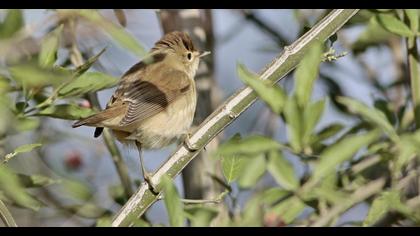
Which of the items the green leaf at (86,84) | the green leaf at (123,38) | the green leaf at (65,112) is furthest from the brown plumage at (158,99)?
the green leaf at (123,38)

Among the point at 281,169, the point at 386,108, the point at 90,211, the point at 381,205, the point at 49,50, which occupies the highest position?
the point at 49,50

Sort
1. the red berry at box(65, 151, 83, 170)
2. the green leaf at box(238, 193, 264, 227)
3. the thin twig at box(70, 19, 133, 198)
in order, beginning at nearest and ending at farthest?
the green leaf at box(238, 193, 264, 227)
the thin twig at box(70, 19, 133, 198)
the red berry at box(65, 151, 83, 170)

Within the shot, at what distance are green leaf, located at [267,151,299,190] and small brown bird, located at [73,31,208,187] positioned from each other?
1.78 m

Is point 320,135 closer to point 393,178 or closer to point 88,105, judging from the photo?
point 393,178

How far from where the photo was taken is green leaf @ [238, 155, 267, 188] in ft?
5.49

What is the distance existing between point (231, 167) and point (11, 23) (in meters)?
0.71

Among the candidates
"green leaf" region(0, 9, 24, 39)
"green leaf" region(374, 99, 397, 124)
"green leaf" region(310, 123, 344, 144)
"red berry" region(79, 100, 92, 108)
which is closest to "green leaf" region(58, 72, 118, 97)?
"green leaf" region(0, 9, 24, 39)

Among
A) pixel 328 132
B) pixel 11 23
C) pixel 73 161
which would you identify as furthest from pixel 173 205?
pixel 73 161

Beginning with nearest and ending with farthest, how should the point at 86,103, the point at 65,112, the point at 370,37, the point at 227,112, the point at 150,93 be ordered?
1. the point at 227,112
2. the point at 65,112
3. the point at 86,103
4. the point at 370,37
5. the point at 150,93

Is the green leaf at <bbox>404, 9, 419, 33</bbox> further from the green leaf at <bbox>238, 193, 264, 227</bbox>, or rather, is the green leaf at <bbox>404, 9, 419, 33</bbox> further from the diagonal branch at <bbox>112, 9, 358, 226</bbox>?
the green leaf at <bbox>238, 193, 264, 227</bbox>

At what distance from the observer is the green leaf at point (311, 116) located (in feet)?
5.87

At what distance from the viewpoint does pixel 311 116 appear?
5.91 ft

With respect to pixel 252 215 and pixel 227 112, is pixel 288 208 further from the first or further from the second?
pixel 252 215

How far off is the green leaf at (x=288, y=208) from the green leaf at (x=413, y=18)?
0.90 metres
